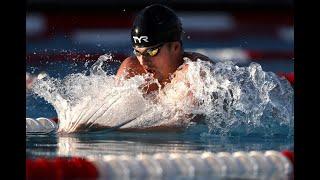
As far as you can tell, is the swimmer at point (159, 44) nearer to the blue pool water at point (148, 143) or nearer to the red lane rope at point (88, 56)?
the blue pool water at point (148, 143)

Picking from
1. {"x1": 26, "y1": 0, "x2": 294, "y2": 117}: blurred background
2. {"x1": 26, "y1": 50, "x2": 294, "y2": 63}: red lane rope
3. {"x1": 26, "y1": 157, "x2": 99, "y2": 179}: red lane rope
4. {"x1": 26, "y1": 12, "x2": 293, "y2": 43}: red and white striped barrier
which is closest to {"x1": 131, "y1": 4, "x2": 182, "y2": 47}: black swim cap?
{"x1": 26, "y1": 157, "x2": 99, "y2": 179}: red lane rope

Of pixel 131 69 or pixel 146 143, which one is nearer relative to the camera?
pixel 146 143

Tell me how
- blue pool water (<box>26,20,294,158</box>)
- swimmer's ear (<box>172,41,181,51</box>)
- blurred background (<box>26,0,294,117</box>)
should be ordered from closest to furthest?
blue pool water (<box>26,20,294,158</box>) → swimmer's ear (<box>172,41,181,51</box>) → blurred background (<box>26,0,294,117</box>)

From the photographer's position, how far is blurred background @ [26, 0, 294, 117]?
364 inches

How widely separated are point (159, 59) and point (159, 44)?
99 millimetres

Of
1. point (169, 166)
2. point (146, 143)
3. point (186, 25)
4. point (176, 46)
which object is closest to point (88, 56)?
point (186, 25)

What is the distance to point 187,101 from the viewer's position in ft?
14.5

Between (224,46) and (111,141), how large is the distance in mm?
5385

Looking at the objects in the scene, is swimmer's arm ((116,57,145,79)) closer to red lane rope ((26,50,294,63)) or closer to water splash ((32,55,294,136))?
water splash ((32,55,294,136))

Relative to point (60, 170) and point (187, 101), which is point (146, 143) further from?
point (60, 170)

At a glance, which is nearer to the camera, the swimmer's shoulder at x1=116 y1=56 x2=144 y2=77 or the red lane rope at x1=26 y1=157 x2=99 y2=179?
the red lane rope at x1=26 y1=157 x2=99 y2=179

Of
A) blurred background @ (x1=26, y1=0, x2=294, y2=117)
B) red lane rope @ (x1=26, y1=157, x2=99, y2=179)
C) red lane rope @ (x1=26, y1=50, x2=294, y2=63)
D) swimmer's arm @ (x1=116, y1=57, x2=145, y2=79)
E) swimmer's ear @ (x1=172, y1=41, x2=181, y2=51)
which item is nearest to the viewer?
red lane rope @ (x1=26, y1=157, x2=99, y2=179)
